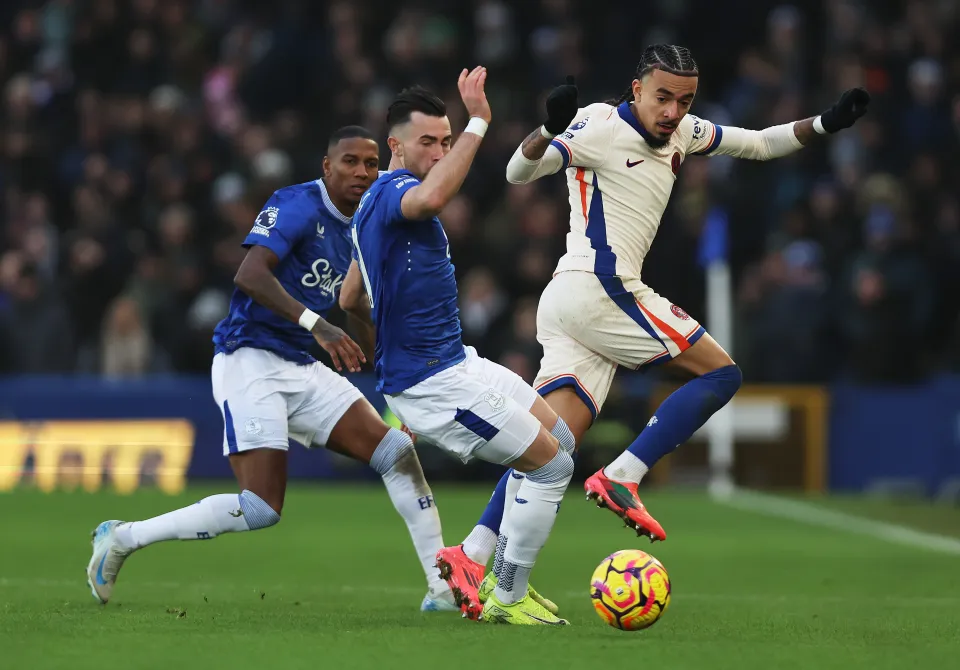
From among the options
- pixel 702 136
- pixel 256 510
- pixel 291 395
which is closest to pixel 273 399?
pixel 291 395

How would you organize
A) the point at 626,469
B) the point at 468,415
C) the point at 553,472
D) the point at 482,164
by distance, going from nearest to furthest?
the point at 468,415
the point at 553,472
the point at 626,469
the point at 482,164

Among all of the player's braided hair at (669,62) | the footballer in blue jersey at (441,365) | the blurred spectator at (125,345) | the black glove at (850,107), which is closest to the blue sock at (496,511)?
the footballer in blue jersey at (441,365)

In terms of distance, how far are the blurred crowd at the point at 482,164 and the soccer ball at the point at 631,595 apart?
396 inches

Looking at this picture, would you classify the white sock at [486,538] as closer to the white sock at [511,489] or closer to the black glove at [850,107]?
the white sock at [511,489]

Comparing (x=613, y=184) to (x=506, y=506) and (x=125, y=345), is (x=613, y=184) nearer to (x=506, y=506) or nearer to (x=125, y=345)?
(x=506, y=506)

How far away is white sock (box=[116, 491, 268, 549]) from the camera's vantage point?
844 cm

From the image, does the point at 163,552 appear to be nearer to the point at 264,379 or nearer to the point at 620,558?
the point at 264,379

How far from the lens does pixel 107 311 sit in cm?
1933

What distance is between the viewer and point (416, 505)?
8.83 m

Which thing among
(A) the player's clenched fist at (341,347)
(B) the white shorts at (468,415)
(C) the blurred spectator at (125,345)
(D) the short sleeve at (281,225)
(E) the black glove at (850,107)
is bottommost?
(C) the blurred spectator at (125,345)

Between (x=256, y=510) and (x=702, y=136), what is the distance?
9.96ft

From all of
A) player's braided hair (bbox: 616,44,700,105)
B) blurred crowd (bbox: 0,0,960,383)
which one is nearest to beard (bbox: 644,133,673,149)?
player's braided hair (bbox: 616,44,700,105)

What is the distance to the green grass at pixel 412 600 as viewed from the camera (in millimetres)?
6613

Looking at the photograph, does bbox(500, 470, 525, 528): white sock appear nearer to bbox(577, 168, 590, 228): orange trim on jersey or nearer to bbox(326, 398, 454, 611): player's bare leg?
bbox(326, 398, 454, 611): player's bare leg
